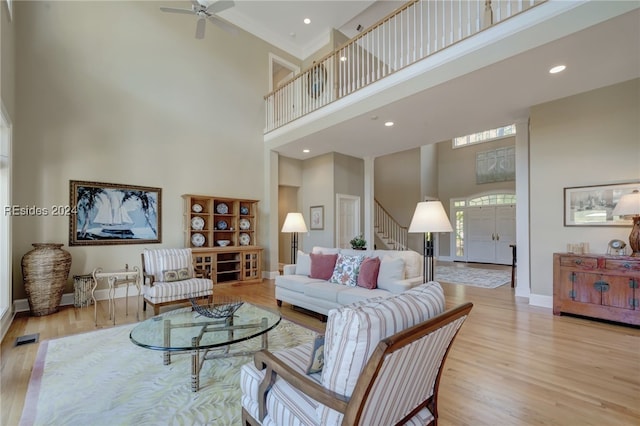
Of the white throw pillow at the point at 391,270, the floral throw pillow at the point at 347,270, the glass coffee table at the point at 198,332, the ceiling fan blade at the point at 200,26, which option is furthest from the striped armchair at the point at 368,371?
the ceiling fan blade at the point at 200,26

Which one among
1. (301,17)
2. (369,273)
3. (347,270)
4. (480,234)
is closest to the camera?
(369,273)

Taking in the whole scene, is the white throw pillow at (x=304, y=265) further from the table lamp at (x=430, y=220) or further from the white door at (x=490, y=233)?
the white door at (x=490, y=233)

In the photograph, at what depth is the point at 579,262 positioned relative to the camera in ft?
12.0

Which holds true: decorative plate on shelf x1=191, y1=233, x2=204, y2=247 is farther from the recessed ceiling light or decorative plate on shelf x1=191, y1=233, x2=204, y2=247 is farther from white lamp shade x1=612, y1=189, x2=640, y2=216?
white lamp shade x1=612, y1=189, x2=640, y2=216

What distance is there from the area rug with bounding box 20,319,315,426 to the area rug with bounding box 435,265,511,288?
4.59 meters

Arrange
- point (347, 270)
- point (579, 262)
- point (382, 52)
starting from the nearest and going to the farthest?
point (579, 262) → point (347, 270) → point (382, 52)

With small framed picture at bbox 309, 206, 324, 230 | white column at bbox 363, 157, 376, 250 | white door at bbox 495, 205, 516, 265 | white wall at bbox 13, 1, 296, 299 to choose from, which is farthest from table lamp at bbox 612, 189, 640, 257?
white wall at bbox 13, 1, 296, 299

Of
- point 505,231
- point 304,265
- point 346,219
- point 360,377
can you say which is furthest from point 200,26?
point 505,231

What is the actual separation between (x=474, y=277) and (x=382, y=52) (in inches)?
210

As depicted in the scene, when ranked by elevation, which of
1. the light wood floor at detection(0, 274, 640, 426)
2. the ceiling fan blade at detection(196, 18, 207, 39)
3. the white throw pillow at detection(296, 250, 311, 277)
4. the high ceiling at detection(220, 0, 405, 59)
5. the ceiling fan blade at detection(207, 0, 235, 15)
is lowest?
the light wood floor at detection(0, 274, 640, 426)

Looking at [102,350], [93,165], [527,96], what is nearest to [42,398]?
[102,350]

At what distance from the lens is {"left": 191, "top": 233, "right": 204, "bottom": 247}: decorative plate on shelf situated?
570cm

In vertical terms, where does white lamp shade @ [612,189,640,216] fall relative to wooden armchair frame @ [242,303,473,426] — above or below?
above

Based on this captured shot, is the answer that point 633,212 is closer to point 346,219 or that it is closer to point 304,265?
point 304,265
